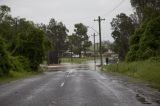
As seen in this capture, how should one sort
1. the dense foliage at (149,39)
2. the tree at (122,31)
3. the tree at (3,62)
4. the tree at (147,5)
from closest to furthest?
the tree at (3,62), the dense foliage at (149,39), the tree at (147,5), the tree at (122,31)

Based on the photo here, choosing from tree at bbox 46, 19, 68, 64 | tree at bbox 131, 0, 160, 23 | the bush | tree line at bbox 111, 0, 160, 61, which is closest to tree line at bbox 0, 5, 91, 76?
the bush

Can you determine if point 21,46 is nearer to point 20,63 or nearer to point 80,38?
point 20,63

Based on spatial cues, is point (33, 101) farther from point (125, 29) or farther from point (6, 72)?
point (125, 29)

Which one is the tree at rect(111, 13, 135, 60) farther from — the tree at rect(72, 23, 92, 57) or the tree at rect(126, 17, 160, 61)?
the tree at rect(72, 23, 92, 57)

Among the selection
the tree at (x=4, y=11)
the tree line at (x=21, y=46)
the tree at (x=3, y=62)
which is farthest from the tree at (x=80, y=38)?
the tree at (x=3, y=62)

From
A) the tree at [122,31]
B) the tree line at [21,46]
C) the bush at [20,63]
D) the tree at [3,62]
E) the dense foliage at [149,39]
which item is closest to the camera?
the tree at [3,62]

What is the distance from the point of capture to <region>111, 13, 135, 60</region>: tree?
8044 centimetres

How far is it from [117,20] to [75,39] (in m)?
79.2

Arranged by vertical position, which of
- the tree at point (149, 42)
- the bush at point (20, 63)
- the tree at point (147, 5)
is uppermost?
the tree at point (147, 5)

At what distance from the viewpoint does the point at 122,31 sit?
267ft

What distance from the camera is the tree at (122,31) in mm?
80438

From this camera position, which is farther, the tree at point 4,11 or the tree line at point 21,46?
the tree at point 4,11

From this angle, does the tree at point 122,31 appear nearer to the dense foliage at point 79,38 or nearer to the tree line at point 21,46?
the tree line at point 21,46

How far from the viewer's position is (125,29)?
8081 cm
